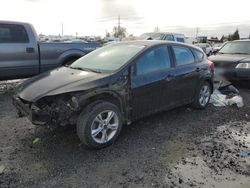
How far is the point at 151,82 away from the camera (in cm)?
498

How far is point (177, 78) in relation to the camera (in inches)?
219

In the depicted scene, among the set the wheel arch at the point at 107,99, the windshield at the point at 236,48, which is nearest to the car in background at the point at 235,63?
the windshield at the point at 236,48

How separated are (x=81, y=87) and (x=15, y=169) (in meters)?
1.38

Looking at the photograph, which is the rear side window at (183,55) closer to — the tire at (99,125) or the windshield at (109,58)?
the windshield at (109,58)

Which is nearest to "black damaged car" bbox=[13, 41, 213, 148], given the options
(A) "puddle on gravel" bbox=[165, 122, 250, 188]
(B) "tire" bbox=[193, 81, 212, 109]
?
(B) "tire" bbox=[193, 81, 212, 109]

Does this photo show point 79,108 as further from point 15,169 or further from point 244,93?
point 244,93

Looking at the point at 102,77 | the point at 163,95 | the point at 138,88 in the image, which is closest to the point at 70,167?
the point at 102,77

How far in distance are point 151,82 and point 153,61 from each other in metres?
0.42

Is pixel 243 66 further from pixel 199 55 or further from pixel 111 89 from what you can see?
pixel 111 89

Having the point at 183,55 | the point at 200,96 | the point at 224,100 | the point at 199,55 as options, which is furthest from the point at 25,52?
the point at 224,100

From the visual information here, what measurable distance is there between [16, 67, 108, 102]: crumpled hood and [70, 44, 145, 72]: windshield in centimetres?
27

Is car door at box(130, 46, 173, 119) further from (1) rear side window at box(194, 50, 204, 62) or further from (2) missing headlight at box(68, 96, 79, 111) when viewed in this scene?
(1) rear side window at box(194, 50, 204, 62)

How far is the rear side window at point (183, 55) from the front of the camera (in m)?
5.72

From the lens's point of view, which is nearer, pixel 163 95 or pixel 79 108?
pixel 79 108
